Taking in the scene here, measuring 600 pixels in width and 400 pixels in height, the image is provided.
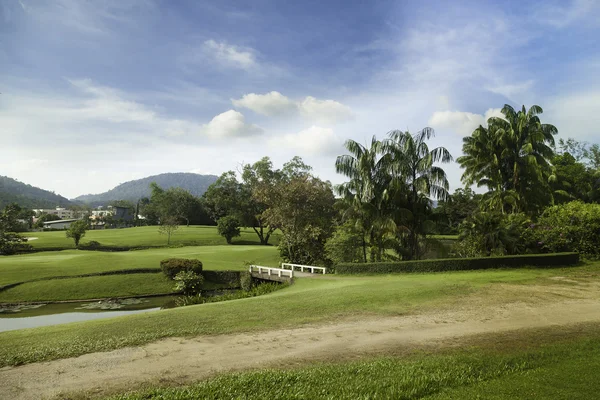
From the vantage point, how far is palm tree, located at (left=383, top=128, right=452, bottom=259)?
2566 centimetres

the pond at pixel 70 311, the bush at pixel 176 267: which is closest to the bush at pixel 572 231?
the bush at pixel 176 267

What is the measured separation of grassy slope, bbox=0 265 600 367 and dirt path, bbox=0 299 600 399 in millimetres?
729

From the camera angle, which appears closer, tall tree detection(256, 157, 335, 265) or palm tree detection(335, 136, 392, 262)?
palm tree detection(335, 136, 392, 262)

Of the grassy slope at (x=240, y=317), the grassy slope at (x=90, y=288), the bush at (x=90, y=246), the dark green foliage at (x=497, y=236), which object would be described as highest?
the dark green foliage at (x=497, y=236)

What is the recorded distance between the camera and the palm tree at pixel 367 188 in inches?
1016

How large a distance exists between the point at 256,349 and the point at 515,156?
29732 millimetres

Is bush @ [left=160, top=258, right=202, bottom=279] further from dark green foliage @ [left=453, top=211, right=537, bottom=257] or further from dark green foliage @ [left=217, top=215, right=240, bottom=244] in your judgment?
dark green foliage @ [left=217, top=215, right=240, bottom=244]

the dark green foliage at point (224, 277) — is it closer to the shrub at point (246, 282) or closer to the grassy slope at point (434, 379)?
the shrub at point (246, 282)

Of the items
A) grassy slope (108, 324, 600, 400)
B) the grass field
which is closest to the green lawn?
the grass field

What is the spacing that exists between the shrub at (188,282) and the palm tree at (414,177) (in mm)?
15633

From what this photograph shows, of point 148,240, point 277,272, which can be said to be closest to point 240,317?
point 277,272

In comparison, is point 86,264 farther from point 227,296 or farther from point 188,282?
point 227,296

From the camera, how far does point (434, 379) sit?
639cm

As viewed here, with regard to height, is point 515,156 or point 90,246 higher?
point 515,156
